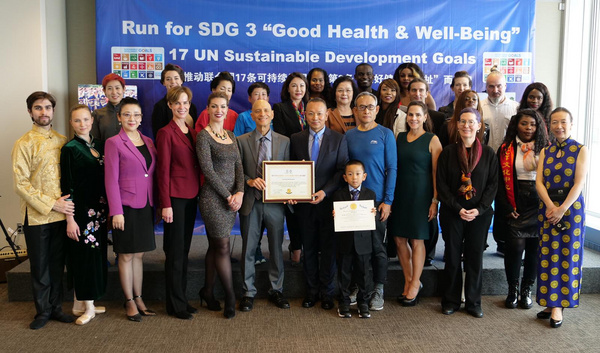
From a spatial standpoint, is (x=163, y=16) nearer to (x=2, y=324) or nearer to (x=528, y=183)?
(x=2, y=324)

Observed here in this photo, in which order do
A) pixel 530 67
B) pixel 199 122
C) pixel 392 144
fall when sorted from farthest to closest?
pixel 530 67
pixel 199 122
pixel 392 144

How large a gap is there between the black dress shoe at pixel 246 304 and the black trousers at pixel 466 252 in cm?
149

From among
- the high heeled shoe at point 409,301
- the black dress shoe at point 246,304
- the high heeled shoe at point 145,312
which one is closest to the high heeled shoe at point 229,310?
the black dress shoe at point 246,304

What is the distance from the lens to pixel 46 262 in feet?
10.9

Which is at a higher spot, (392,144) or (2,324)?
(392,144)

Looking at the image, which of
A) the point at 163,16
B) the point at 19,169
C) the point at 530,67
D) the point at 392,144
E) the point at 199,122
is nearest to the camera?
the point at 19,169

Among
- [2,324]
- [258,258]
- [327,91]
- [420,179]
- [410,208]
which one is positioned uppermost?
[327,91]

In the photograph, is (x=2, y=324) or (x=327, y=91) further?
(x=327, y=91)

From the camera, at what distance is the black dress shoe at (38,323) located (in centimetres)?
326

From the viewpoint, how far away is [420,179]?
353cm

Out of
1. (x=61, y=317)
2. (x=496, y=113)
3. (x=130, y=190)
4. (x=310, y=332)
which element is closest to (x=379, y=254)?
(x=310, y=332)

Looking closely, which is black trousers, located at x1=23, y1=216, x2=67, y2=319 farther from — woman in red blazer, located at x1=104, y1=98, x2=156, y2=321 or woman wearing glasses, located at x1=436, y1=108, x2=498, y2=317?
woman wearing glasses, located at x1=436, y1=108, x2=498, y2=317

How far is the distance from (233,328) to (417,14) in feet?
13.4

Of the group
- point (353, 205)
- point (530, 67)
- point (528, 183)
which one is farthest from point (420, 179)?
point (530, 67)
